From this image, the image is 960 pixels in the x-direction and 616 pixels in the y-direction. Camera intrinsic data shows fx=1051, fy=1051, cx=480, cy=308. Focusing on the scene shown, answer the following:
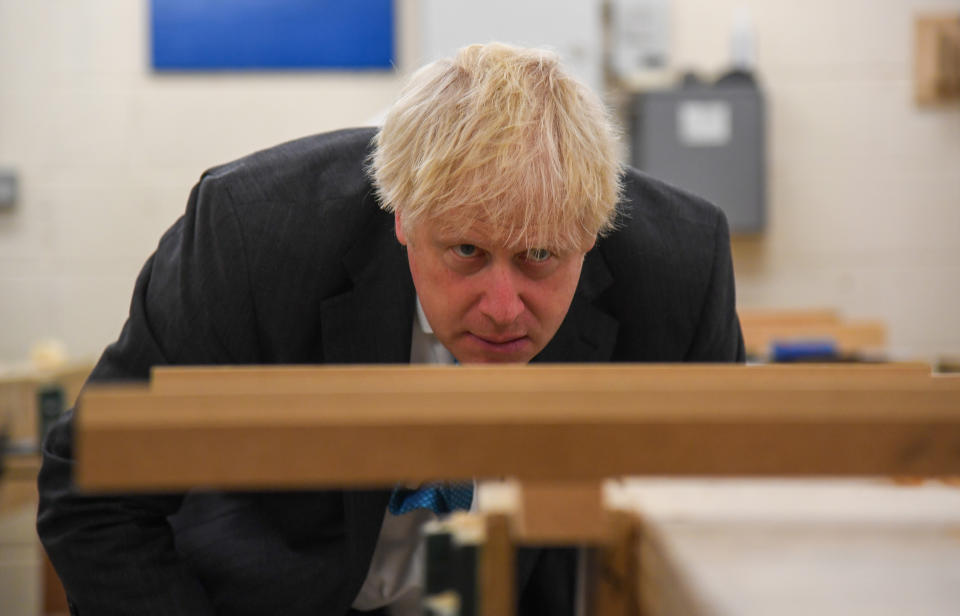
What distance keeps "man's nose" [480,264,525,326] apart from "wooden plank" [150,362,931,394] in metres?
0.36

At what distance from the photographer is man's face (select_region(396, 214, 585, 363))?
3.41 feet

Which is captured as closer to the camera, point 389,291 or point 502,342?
point 502,342

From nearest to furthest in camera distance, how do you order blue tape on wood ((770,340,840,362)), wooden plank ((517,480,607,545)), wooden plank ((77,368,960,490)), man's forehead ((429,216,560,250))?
wooden plank ((77,368,960,490)), wooden plank ((517,480,607,545)), man's forehead ((429,216,560,250)), blue tape on wood ((770,340,840,362))

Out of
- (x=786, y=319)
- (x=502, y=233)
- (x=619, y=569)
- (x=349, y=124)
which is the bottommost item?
(x=786, y=319)

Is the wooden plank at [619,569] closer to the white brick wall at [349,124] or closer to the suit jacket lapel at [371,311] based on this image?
the suit jacket lapel at [371,311]

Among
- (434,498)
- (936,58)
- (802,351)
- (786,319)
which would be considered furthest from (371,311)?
(936,58)

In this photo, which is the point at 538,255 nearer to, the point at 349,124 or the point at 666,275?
the point at 666,275

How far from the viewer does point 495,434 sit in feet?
1.72

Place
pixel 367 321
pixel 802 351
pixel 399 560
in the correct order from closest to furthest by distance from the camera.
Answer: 1. pixel 367 321
2. pixel 399 560
3. pixel 802 351

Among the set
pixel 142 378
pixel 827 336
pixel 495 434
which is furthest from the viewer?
pixel 827 336

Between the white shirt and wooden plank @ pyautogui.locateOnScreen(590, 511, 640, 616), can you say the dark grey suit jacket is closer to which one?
the white shirt

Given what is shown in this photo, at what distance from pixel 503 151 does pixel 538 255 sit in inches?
4.3

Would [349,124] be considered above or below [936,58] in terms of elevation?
below

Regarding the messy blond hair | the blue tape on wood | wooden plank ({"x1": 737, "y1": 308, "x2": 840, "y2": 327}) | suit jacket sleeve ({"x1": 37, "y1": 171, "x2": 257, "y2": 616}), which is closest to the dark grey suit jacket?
suit jacket sleeve ({"x1": 37, "y1": 171, "x2": 257, "y2": 616})
